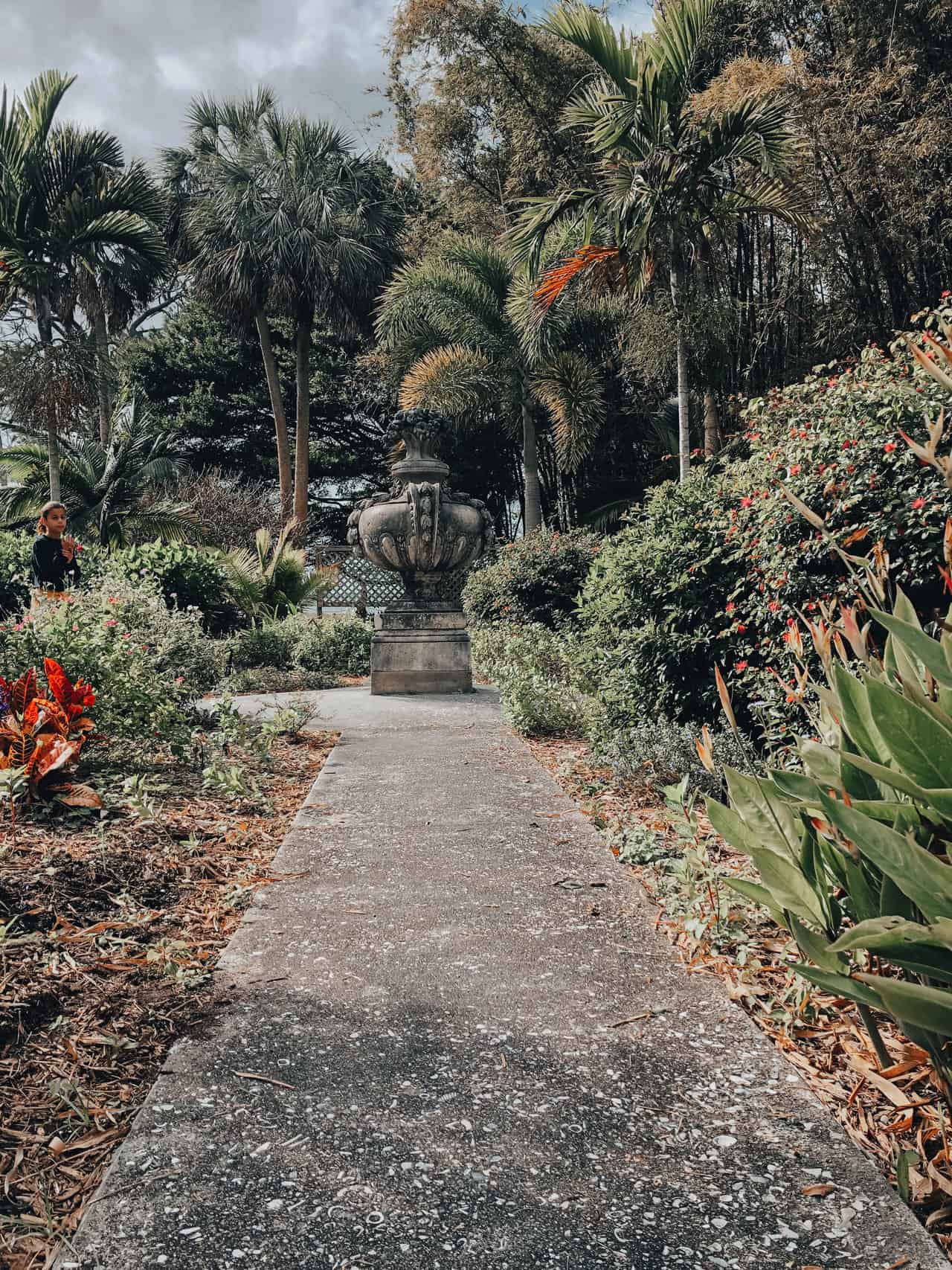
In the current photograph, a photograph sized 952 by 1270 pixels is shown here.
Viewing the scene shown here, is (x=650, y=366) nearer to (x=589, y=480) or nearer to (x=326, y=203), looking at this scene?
(x=589, y=480)

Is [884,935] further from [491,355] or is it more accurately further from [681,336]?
[491,355]

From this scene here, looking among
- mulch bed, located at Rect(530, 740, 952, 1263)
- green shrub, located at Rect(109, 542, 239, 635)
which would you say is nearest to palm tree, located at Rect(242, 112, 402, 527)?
green shrub, located at Rect(109, 542, 239, 635)

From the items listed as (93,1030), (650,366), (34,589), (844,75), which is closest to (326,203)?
(650,366)

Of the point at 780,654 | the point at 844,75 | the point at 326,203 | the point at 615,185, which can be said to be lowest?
the point at 780,654

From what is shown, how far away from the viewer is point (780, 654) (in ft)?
11.4

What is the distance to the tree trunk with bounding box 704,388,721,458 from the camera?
1487 centimetres

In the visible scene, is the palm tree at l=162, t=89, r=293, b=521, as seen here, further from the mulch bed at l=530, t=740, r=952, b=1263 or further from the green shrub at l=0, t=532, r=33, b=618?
the mulch bed at l=530, t=740, r=952, b=1263

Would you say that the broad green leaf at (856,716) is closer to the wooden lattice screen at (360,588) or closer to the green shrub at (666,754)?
the green shrub at (666,754)

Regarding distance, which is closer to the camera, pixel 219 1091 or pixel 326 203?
pixel 219 1091

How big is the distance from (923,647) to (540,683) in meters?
4.74

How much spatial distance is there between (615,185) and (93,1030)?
11364 millimetres

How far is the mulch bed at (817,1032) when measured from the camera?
4.86 ft

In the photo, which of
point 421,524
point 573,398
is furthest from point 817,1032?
point 573,398

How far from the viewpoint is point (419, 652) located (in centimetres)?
785
